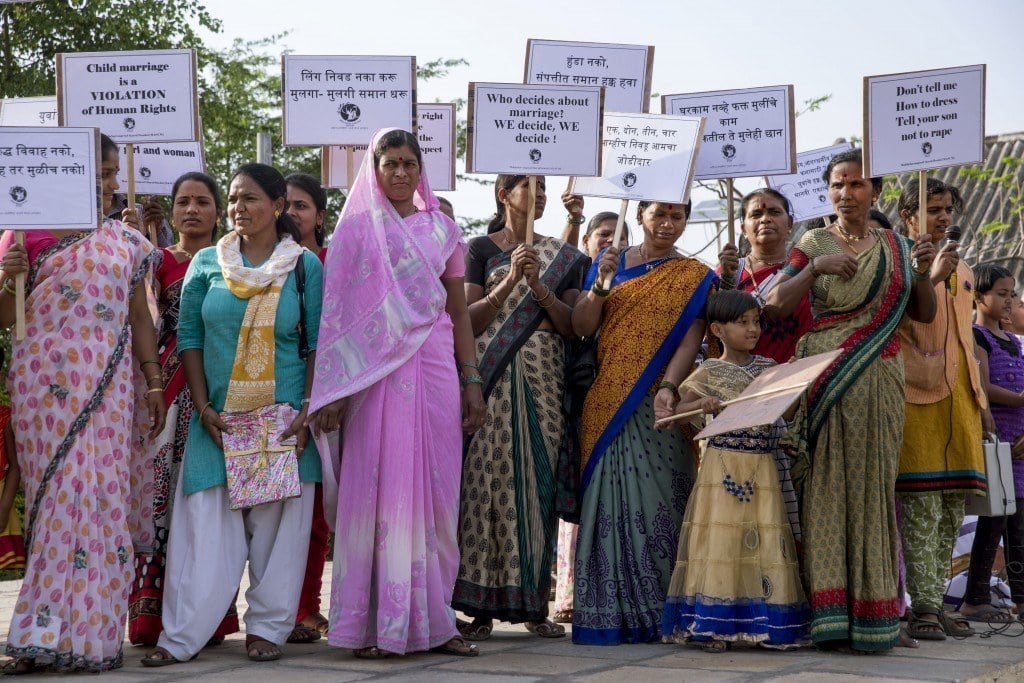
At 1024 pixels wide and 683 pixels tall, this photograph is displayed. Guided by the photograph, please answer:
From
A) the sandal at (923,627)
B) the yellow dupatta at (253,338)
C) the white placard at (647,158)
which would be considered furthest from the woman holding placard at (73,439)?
the sandal at (923,627)

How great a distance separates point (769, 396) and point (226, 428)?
209 cm

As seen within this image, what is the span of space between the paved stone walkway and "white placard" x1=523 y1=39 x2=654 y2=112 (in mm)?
2863

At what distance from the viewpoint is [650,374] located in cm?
558

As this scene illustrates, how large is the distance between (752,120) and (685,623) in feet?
8.41

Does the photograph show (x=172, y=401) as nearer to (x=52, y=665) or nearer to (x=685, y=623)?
(x=52, y=665)

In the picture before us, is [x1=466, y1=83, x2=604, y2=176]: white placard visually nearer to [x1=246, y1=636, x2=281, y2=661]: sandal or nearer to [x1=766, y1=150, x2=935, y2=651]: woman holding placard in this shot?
[x1=766, y1=150, x2=935, y2=651]: woman holding placard

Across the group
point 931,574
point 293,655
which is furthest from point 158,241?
point 931,574

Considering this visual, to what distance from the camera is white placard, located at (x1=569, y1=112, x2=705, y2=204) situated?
5742 millimetres

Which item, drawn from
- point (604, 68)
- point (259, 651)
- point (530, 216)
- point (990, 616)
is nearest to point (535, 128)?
point (530, 216)

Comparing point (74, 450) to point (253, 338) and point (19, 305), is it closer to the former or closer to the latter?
point (19, 305)

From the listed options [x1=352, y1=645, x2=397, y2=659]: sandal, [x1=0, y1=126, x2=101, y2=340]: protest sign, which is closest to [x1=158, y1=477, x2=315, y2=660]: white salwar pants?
[x1=352, y1=645, x2=397, y2=659]: sandal

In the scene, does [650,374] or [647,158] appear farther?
[647,158]

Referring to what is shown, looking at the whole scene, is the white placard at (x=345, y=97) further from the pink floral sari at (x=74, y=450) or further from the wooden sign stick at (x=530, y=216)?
the pink floral sari at (x=74, y=450)

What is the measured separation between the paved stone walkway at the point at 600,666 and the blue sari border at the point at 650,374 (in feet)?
2.69
